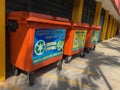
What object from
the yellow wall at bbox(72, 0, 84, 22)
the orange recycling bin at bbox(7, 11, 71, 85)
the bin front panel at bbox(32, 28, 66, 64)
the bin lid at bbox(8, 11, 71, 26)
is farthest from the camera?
the yellow wall at bbox(72, 0, 84, 22)

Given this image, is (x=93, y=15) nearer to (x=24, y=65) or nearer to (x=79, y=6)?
(x=79, y=6)

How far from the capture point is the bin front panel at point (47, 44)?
3219mm

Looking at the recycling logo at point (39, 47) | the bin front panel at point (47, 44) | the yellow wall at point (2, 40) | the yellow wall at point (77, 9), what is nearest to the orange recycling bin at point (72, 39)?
the bin front panel at point (47, 44)

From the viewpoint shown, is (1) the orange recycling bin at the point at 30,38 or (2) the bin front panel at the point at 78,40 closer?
(1) the orange recycling bin at the point at 30,38

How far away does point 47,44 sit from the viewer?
3531 mm

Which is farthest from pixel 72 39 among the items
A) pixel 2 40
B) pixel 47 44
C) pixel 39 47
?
pixel 2 40

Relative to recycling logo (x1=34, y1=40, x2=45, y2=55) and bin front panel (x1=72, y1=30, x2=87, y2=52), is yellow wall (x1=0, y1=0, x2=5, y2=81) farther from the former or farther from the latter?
bin front panel (x1=72, y1=30, x2=87, y2=52)

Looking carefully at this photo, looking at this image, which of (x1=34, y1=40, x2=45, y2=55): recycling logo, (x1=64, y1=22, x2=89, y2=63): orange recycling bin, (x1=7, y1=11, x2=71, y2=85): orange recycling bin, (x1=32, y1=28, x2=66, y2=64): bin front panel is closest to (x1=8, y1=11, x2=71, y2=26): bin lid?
(x1=7, y1=11, x2=71, y2=85): orange recycling bin

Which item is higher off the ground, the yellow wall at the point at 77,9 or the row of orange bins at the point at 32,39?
the yellow wall at the point at 77,9

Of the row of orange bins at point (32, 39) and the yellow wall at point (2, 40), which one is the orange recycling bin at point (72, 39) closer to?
the row of orange bins at point (32, 39)

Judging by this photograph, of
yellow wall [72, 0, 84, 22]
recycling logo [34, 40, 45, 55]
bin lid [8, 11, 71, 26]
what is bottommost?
recycling logo [34, 40, 45, 55]

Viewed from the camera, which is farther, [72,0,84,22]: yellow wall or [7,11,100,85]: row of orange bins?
[72,0,84,22]: yellow wall

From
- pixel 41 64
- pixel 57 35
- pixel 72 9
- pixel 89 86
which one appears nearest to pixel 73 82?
pixel 89 86

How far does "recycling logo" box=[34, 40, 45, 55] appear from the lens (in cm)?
322
